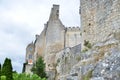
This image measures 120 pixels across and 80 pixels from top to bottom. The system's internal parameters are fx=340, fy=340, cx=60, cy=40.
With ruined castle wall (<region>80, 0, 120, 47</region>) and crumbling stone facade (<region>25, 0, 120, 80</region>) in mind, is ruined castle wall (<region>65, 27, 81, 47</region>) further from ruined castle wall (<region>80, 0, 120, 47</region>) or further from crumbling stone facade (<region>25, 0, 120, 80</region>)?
ruined castle wall (<region>80, 0, 120, 47</region>)

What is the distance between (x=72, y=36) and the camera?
4334 cm

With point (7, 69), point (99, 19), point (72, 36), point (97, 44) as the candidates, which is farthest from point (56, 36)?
point (97, 44)

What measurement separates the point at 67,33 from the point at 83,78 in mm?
26518

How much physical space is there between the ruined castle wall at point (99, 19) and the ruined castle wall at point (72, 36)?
63.5 feet

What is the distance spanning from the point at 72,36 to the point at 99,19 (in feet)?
72.7

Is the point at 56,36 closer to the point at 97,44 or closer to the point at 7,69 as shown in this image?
the point at 7,69

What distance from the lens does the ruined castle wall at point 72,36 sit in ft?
141

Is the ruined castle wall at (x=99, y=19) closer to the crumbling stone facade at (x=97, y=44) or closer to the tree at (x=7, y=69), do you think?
the crumbling stone facade at (x=97, y=44)

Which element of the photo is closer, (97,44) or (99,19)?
(97,44)

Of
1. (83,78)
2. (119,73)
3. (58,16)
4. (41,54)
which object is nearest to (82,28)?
(83,78)

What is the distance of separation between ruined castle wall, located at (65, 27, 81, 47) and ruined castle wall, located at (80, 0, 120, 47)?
19.3 metres

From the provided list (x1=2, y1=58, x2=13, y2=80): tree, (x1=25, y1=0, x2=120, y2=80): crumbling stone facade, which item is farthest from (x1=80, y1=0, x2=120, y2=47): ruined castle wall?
(x1=2, y1=58, x2=13, y2=80): tree

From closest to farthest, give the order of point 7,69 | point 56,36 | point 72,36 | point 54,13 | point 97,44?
point 97,44 < point 7,69 < point 56,36 < point 72,36 < point 54,13

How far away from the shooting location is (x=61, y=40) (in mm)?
43031
